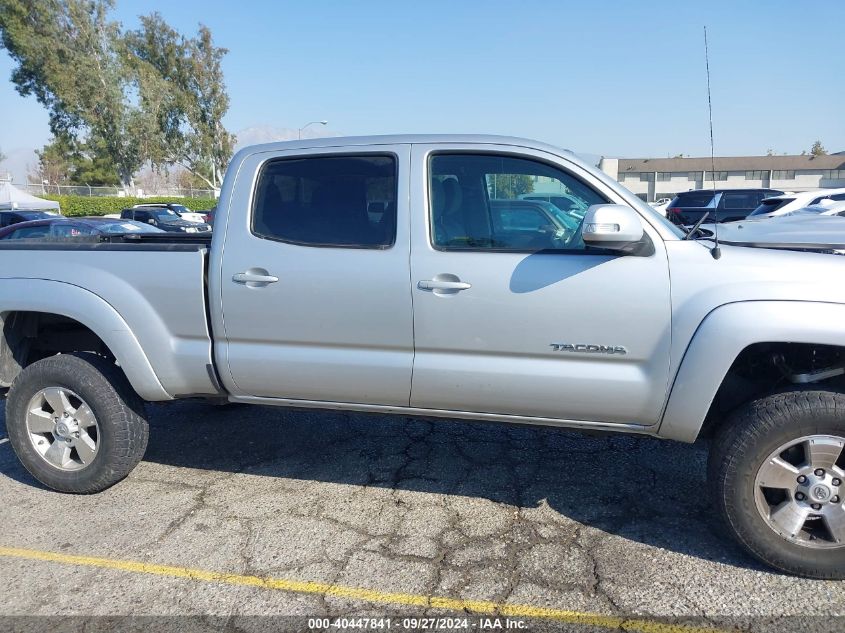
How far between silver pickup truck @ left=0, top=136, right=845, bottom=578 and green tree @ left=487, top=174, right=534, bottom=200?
0.01 metres

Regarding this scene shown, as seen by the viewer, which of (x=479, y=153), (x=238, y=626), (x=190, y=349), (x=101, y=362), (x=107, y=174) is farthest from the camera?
(x=107, y=174)

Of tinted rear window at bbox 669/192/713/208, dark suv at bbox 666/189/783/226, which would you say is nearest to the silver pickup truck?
dark suv at bbox 666/189/783/226

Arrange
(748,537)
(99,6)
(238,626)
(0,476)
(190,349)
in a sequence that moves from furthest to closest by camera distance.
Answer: (99,6)
(0,476)
(190,349)
(748,537)
(238,626)

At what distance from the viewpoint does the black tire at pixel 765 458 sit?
2.61 meters

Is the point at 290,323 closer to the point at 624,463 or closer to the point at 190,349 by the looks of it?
the point at 190,349

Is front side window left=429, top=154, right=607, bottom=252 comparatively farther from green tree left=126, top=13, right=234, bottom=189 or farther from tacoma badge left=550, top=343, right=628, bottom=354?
green tree left=126, top=13, right=234, bottom=189

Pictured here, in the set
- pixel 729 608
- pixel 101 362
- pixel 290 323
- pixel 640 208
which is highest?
pixel 640 208

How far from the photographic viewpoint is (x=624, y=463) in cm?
397

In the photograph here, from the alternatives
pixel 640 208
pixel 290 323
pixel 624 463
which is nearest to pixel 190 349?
pixel 290 323

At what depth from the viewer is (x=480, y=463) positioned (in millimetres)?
4000

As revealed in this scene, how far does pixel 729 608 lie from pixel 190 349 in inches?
114

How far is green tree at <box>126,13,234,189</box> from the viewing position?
4897 centimetres

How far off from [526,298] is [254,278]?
1.42 metres

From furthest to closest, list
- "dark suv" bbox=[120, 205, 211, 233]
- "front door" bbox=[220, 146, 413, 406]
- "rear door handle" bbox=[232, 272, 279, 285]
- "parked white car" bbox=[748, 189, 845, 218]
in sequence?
"dark suv" bbox=[120, 205, 211, 233] → "parked white car" bbox=[748, 189, 845, 218] → "rear door handle" bbox=[232, 272, 279, 285] → "front door" bbox=[220, 146, 413, 406]
